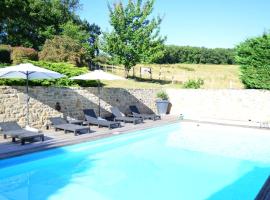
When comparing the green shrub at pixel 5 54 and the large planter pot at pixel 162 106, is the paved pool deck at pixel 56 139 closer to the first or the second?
the large planter pot at pixel 162 106

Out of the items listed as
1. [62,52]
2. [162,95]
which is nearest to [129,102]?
[162,95]

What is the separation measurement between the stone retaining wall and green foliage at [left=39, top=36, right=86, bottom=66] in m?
6.54

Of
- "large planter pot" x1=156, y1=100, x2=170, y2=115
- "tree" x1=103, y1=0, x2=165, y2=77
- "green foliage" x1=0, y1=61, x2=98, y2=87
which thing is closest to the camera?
"green foliage" x1=0, y1=61, x2=98, y2=87

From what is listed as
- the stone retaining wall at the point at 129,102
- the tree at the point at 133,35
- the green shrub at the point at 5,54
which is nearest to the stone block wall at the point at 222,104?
the stone retaining wall at the point at 129,102

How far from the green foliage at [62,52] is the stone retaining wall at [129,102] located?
21.5ft

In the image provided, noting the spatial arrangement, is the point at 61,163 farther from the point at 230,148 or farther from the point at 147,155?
the point at 230,148

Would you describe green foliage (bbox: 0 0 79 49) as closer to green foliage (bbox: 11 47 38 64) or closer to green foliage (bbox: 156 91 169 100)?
green foliage (bbox: 11 47 38 64)

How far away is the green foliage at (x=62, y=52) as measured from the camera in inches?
873

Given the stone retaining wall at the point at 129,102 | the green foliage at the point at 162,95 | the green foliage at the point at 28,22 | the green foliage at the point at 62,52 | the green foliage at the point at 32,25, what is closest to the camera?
the stone retaining wall at the point at 129,102

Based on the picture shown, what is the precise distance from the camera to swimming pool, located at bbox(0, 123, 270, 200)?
289 inches

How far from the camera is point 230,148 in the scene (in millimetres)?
12406

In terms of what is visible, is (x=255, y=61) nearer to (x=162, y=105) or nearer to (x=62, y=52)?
Result: (x=162, y=105)

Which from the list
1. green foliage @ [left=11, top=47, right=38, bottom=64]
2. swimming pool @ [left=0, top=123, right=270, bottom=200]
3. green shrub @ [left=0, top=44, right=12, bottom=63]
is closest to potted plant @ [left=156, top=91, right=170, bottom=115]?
swimming pool @ [left=0, top=123, right=270, bottom=200]

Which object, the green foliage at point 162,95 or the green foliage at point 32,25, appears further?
the green foliage at point 32,25
